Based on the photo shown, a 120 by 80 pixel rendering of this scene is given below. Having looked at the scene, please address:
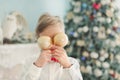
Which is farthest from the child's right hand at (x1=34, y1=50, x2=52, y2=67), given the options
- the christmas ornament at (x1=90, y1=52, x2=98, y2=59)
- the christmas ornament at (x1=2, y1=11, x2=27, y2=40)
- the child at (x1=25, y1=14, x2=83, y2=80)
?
the christmas ornament at (x1=90, y1=52, x2=98, y2=59)

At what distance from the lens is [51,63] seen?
1480 mm

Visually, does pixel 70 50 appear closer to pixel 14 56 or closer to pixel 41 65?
pixel 14 56

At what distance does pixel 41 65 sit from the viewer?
4.55ft

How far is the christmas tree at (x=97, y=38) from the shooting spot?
3.53m

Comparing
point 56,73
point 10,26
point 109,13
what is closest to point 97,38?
point 109,13

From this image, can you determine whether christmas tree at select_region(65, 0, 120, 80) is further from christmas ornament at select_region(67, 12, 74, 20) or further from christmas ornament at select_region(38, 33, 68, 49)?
christmas ornament at select_region(38, 33, 68, 49)

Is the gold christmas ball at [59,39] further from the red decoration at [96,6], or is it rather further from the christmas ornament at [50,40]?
the red decoration at [96,6]

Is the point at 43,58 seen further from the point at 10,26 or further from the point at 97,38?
the point at 97,38

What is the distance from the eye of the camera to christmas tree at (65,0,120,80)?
353 centimetres

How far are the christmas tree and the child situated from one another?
6.85ft

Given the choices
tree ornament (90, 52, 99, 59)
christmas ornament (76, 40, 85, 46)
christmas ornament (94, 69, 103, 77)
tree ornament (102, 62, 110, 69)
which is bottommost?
christmas ornament (94, 69, 103, 77)

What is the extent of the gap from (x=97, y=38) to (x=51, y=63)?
2.15m

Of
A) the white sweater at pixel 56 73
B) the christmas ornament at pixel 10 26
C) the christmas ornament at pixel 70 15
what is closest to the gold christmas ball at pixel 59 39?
the white sweater at pixel 56 73

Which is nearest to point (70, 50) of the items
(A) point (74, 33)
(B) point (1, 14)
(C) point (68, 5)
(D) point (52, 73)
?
(A) point (74, 33)
